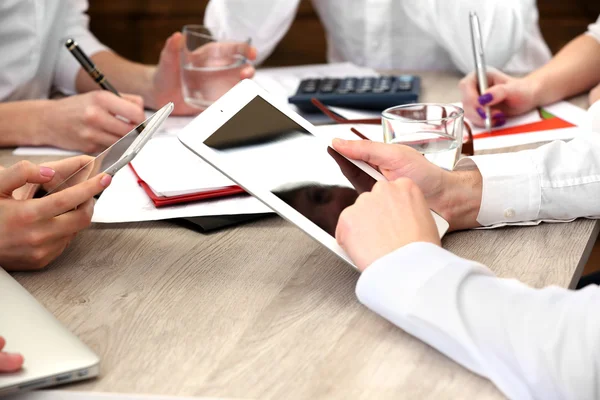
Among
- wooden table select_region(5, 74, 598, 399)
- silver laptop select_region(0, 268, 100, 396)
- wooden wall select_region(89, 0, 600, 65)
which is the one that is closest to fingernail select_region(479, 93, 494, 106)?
wooden table select_region(5, 74, 598, 399)

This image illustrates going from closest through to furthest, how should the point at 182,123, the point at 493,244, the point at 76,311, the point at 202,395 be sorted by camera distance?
the point at 202,395 < the point at 76,311 < the point at 493,244 < the point at 182,123

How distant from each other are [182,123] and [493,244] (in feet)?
2.16

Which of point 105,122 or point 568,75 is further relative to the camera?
point 568,75

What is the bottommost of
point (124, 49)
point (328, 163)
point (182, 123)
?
point (124, 49)

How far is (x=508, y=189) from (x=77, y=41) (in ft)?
3.51

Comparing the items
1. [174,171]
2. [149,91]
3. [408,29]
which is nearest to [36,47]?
[149,91]

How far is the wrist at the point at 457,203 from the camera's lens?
0.92 meters

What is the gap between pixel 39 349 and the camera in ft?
2.25

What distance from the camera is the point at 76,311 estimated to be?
31.1 inches

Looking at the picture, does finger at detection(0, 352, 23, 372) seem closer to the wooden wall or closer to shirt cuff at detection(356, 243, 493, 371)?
shirt cuff at detection(356, 243, 493, 371)

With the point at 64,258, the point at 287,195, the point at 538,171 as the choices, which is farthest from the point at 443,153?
the point at 64,258

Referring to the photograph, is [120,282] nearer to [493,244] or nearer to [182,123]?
[493,244]

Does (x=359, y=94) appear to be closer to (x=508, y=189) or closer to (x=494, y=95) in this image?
(x=494, y=95)

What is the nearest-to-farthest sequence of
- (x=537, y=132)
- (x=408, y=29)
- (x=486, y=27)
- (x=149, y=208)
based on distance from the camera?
(x=149, y=208)
(x=537, y=132)
(x=486, y=27)
(x=408, y=29)
